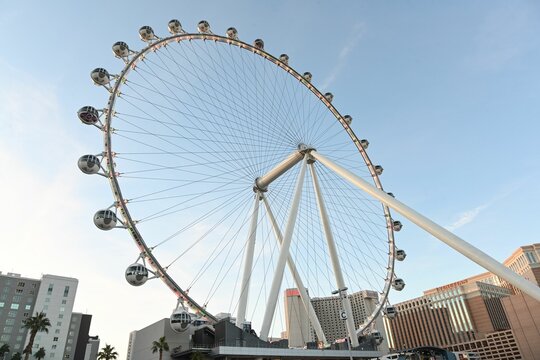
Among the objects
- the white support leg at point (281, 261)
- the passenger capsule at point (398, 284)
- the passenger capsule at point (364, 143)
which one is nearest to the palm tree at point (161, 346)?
the white support leg at point (281, 261)

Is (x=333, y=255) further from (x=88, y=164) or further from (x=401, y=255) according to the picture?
(x=88, y=164)

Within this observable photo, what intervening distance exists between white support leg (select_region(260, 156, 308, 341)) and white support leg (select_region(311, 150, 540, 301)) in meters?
5.31

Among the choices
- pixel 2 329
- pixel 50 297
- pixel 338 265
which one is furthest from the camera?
pixel 50 297

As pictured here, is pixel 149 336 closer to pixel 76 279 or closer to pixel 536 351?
pixel 76 279

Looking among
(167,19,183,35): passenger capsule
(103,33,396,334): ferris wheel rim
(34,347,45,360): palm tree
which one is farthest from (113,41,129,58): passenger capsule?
(34,347,45,360): palm tree

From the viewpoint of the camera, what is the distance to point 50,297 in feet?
248

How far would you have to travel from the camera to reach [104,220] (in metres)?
21.6

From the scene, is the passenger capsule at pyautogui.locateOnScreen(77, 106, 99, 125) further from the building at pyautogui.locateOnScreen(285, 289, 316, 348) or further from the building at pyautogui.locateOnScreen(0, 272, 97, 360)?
the building at pyautogui.locateOnScreen(285, 289, 316, 348)

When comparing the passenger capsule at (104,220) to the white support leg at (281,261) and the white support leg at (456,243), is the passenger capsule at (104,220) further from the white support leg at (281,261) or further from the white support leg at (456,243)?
the white support leg at (456,243)

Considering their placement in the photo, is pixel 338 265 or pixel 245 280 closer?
pixel 245 280

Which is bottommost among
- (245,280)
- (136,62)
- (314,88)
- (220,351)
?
(220,351)

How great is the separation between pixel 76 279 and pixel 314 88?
66.5 meters

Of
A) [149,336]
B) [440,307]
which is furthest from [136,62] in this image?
[440,307]

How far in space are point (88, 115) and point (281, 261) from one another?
15816 mm
